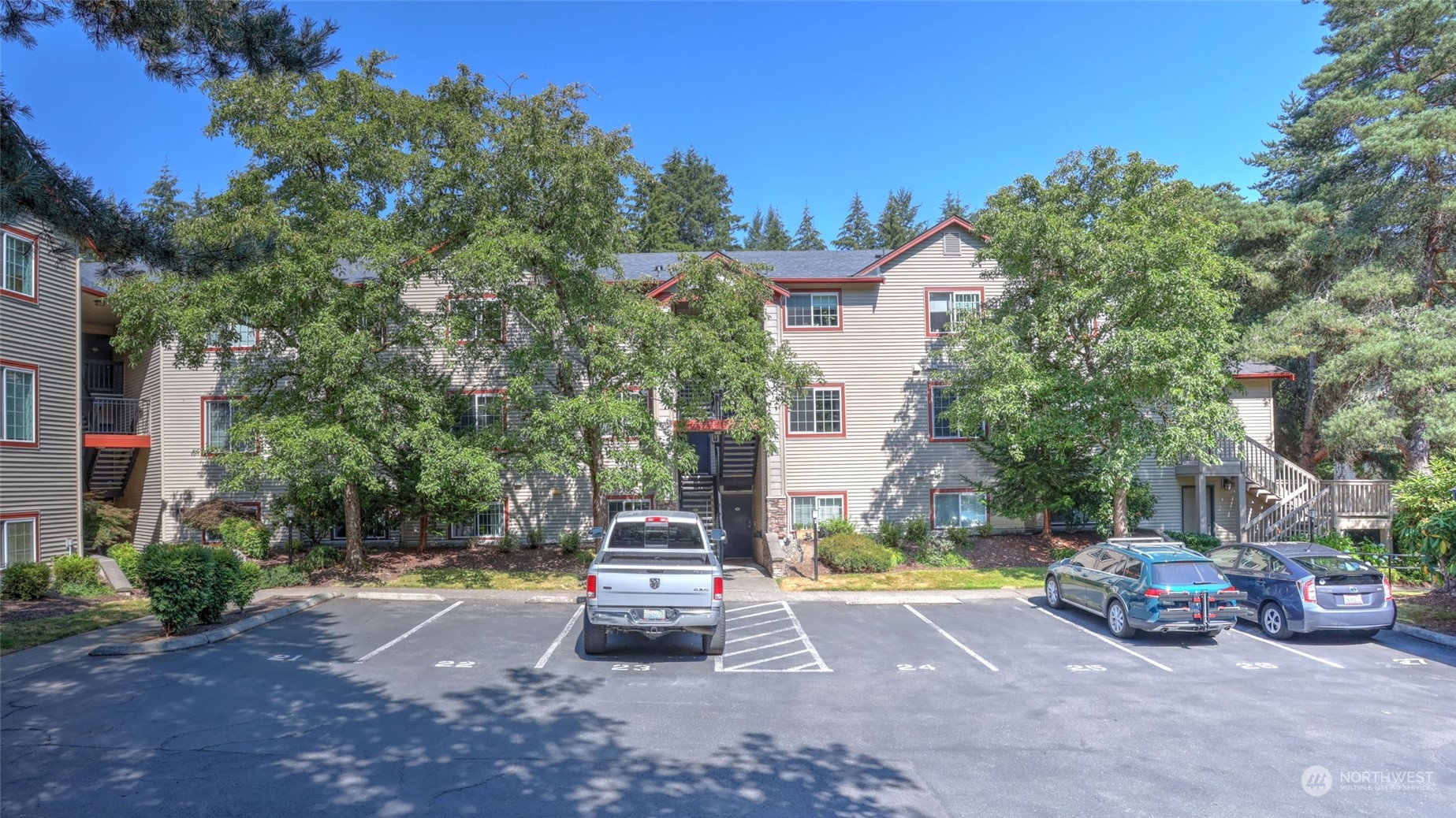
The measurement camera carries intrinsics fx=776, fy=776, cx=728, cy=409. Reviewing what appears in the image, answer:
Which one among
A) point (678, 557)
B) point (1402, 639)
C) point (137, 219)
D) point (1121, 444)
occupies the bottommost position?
point (1402, 639)

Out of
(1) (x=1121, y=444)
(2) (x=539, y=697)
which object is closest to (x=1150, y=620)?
(1) (x=1121, y=444)

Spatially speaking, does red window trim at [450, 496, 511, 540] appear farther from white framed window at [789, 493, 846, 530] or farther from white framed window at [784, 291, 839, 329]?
white framed window at [784, 291, 839, 329]

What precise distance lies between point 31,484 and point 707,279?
16.3 meters

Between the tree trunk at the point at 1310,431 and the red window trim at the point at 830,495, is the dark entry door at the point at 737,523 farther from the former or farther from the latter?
the tree trunk at the point at 1310,431

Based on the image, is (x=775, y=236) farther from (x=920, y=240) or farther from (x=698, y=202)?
(x=920, y=240)

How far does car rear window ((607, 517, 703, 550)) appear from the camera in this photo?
13.0 meters

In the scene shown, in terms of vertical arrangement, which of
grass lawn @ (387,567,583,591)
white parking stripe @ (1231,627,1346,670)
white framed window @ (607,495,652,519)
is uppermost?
white framed window @ (607,495,652,519)

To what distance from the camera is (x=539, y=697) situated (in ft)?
31.0

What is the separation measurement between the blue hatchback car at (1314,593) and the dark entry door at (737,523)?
43.7 feet

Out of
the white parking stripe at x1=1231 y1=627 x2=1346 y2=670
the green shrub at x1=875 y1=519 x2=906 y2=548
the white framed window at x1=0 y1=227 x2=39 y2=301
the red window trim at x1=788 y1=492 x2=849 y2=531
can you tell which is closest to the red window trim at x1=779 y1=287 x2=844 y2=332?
the red window trim at x1=788 y1=492 x2=849 y2=531

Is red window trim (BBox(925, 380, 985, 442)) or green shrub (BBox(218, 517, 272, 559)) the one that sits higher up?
red window trim (BBox(925, 380, 985, 442))

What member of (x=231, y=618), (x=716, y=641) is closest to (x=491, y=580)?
(x=231, y=618)

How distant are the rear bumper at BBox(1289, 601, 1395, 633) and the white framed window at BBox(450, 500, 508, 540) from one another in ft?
63.6

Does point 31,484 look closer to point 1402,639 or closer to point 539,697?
point 539,697
